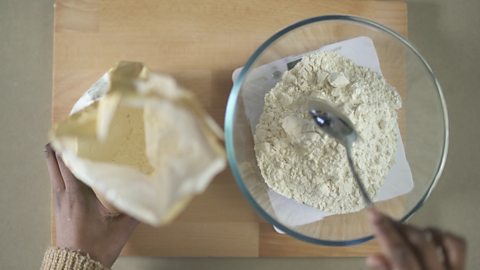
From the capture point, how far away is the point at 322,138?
550mm

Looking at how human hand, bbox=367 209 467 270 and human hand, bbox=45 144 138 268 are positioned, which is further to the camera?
human hand, bbox=45 144 138 268

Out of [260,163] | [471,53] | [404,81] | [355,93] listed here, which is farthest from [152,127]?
[471,53]

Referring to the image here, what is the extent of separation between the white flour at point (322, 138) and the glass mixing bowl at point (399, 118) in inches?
0.8

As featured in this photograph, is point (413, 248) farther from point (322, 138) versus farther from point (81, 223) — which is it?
point (81, 223)

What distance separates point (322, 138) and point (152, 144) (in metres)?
0.21

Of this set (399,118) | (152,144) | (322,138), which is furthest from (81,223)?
(399,118)

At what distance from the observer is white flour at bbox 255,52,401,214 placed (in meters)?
0.55

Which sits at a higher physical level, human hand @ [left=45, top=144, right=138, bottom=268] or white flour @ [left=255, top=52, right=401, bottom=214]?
white flour @ [left=255, top=52, right=401, bottom=214]

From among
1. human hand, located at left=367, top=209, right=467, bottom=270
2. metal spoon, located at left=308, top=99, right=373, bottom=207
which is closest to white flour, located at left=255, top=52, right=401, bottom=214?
metal spoon, located at left=308, top=99, right=373, bottom=207

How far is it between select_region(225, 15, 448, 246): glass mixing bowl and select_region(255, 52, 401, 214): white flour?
2 cm

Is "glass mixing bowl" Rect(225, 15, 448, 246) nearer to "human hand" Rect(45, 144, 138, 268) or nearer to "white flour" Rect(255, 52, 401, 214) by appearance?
"white flour" Rect(255, 52, 401, 214)

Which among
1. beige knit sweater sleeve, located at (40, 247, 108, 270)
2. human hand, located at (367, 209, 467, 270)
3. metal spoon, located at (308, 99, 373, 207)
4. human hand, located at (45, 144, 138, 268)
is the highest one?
metal spoon, located at (308, 99, 373, 207)

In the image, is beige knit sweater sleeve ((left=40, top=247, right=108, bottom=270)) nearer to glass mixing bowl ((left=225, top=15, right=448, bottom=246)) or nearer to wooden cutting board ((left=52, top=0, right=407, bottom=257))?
wooden cutting board ((left=52, top=0, right=407, bottom=257))

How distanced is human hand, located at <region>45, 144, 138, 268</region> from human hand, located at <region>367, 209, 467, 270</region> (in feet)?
1.09
